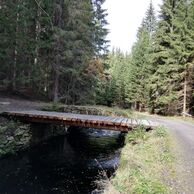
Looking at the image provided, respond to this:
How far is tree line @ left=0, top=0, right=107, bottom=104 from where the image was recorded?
24.5 m

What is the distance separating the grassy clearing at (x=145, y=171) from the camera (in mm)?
6336

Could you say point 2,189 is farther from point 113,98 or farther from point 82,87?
point 113,98

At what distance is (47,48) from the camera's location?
28.4 m

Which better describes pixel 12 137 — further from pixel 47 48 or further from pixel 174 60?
pixel 174 60

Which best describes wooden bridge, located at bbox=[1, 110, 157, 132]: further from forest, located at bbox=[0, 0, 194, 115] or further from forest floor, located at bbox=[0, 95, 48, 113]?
forest, located at bbox=[0, 0, 194, 115]

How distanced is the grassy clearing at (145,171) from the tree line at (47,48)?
1584 cm

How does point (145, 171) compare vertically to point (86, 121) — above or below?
below

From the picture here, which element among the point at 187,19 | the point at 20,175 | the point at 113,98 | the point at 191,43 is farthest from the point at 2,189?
the point at 113,98

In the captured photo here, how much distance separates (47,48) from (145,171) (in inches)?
884

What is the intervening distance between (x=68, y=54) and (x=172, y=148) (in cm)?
1837

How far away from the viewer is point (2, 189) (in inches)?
432

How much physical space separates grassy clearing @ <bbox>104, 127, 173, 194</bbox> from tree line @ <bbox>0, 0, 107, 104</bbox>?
15.8 m

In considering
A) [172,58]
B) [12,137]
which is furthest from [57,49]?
[12,137]

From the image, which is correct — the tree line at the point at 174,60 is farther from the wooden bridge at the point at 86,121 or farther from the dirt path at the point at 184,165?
the dirt path at the point at 184,165
